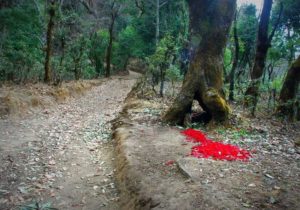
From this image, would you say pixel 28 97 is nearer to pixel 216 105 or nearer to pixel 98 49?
pixel 216 105

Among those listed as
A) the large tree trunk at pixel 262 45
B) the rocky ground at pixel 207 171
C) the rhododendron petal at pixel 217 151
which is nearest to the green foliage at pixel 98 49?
the large tree trunk at pixel 262 45

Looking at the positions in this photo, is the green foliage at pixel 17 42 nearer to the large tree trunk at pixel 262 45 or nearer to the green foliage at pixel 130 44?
the large tree trunk at pixel 262 45

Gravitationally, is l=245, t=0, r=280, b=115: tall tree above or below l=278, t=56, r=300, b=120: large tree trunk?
above

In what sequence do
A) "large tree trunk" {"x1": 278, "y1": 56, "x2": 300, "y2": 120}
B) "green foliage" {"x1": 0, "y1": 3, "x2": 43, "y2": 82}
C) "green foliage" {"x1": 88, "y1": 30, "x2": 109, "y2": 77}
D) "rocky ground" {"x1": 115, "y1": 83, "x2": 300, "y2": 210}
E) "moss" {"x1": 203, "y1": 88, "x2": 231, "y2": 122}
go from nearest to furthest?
"rocky ground" {"x1": 115, "y1": 83, "x2": 300, "y2": 210}, "moss" {"x1": 203, "y1": 88, "x2": 231, "y2": 122}, "large tree trunk" {"x1": 278, "y1": 56, "x2": 300, "y2": 120}, "green foliage" {"x1": 0, "y1": 3, "x2": 43, "y2": 82}, "green foliage" {"x1": 88, "y1": 30, "x2": 109, "y2": 77}

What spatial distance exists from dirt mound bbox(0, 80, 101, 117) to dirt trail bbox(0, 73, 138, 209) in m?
0.59

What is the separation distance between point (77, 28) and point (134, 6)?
6.50m

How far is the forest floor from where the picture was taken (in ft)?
19.0

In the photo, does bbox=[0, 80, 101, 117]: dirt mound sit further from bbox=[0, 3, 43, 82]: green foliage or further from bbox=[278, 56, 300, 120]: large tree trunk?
bbox=[278, 56, 300, 120]: large tree trunk

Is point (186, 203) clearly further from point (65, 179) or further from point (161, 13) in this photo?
point (161, 13)

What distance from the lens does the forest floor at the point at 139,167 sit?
5.80 metres

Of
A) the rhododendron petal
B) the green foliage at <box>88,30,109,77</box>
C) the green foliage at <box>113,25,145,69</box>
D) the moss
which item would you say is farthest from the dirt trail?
the green foliage at <box>113,25,145,69</box>

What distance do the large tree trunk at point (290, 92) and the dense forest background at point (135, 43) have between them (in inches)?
1.4

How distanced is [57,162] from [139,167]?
7.75 ft

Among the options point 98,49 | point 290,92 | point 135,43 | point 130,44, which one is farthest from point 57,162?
point 130,44
